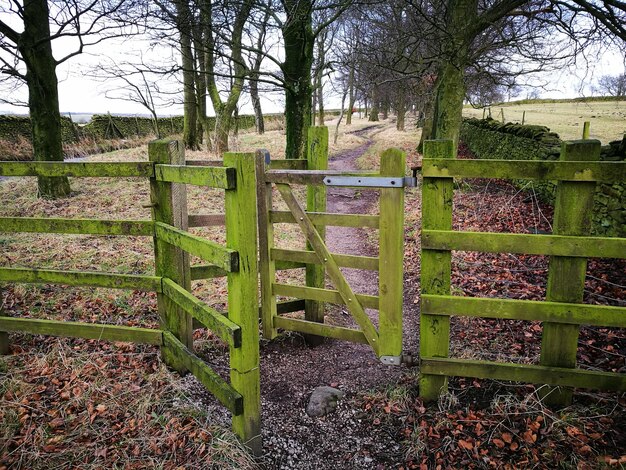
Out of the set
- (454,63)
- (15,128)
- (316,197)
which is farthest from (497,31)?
(15,128)

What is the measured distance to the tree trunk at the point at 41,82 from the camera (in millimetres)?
8805

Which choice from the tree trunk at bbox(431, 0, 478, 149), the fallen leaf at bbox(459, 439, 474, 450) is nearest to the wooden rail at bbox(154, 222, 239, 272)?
the fallen leaf at bbox(459, 439, 474, 450)

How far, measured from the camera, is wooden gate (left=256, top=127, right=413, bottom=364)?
332cm

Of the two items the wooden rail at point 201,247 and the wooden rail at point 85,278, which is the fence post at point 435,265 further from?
the wooden rail at point 85,278

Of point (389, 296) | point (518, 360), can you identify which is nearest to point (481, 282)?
point (518, 360)

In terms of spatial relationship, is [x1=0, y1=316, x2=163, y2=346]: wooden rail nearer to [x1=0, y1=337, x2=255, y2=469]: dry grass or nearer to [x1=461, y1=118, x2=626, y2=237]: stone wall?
[x1=0, y1=337, x2=255, y2=469]: dry grass

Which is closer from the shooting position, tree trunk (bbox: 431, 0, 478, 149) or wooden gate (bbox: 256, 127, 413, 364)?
wooden gate (bbox: 256, 127, 413, 364)

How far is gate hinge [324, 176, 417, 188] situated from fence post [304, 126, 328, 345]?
2.68 feet

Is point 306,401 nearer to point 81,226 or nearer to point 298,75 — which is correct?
point 81,226

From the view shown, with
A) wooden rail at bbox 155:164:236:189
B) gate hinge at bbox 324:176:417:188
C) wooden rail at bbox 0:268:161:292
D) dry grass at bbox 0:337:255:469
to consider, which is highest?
wooden rail at bbox 155:164:236:189

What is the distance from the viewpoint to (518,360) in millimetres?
3879

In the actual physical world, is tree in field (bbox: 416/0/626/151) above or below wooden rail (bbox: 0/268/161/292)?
above

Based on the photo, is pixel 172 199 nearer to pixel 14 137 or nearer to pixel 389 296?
pixel 389 296

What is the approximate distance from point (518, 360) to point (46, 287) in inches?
221
